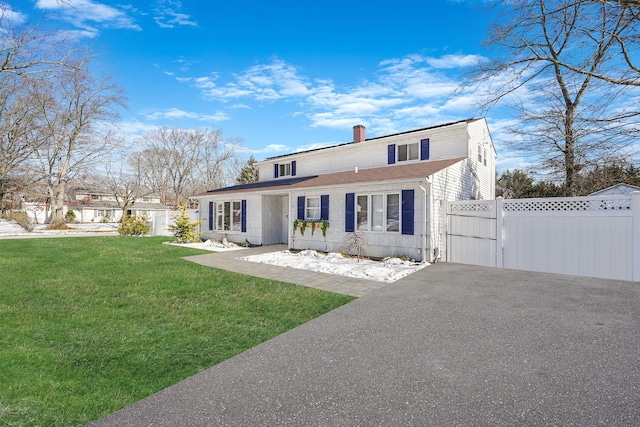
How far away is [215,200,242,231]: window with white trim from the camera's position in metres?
15.0

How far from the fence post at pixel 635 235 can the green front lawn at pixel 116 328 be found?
6.78 metres

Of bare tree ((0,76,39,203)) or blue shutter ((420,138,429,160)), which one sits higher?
bare tree ((0,76,39,203))

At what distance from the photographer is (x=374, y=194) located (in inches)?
417

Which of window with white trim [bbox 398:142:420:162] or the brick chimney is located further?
the brick chimney

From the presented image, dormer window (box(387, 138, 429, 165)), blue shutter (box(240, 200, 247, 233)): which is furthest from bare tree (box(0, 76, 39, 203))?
dormer window (box(387, 138, 429, 165))

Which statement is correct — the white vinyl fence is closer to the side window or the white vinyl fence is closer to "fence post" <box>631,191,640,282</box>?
"fence post" <box>631,191,640,282</box>

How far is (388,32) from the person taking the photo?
11.5 metres

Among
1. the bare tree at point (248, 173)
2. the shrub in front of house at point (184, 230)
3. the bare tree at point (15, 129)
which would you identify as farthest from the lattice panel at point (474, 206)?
the bare tree at point (248, 173)

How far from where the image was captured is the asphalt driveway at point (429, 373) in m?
2.30

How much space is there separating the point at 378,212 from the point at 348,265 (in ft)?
8.64

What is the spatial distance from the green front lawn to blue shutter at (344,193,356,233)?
4832 millimetres

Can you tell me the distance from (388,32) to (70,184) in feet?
102

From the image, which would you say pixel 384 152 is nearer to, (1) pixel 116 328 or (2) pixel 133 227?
(1) pixel 116 328

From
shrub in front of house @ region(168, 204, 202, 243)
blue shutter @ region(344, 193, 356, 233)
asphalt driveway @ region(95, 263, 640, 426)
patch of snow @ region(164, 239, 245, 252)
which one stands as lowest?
asphalt driveway @ region(95, 263, 640, 426)
